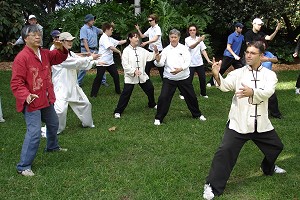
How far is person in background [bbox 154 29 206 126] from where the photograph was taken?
745 centimetres

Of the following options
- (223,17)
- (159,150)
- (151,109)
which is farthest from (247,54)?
(223,17)

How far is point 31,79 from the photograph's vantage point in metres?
5.13

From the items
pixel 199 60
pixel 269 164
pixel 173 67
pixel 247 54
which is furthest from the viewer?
pixel 199 60

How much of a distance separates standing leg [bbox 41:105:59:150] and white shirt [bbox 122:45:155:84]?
2421mm

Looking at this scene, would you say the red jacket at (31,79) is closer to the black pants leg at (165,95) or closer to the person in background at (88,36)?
the black pants leg at (165,95)

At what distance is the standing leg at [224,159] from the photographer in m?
4.55

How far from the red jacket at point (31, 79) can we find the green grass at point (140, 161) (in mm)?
924

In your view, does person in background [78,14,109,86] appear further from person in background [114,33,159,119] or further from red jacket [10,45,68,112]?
red jacket [10,45,68,112]

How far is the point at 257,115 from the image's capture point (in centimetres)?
454

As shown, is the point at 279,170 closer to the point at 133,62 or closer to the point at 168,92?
the point at 168,92

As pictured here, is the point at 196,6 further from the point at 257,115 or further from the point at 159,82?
the point at 257,115

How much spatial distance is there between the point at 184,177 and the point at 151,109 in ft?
12.5

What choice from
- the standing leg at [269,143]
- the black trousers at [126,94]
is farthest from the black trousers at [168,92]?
the standing leg at [269,143]

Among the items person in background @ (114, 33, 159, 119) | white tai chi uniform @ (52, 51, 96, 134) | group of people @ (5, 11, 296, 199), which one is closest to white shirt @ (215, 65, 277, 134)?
group of people @ (5, 11, 296, 199)
